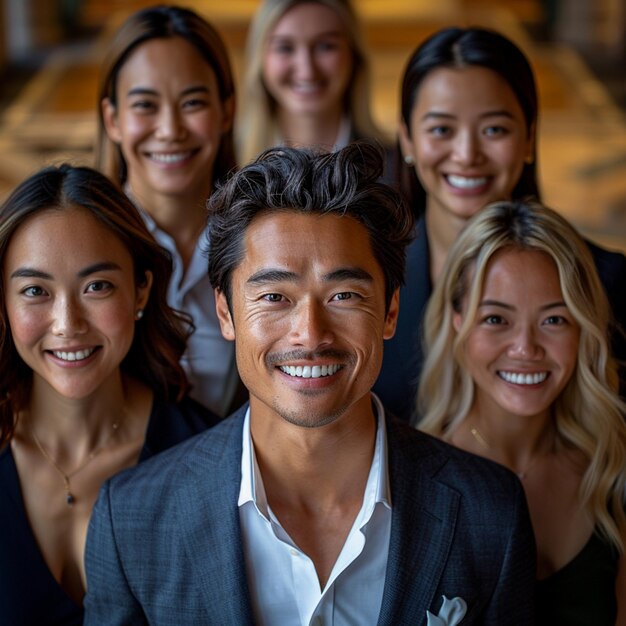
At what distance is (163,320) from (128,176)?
1.10 meters

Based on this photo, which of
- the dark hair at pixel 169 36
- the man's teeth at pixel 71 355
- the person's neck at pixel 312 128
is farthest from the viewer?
the person's neck at pixel 312 128

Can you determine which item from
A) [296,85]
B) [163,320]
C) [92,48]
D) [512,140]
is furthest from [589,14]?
[163,320]

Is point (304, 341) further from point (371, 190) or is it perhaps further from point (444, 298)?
point (444, 298)

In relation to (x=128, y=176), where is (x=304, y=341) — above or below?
below

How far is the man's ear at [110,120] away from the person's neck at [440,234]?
1.08 metres

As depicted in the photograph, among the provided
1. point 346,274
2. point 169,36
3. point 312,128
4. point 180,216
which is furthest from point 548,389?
point 312,128

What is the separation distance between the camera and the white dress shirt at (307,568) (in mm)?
2271

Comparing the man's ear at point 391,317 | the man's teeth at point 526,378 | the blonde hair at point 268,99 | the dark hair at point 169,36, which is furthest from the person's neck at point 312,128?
the man's ear at point 391,317

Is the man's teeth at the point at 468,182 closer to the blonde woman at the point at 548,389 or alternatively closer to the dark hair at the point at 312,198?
the blonde woman at the point at 548,389

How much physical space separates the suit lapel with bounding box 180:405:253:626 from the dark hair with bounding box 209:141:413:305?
0.35 meters

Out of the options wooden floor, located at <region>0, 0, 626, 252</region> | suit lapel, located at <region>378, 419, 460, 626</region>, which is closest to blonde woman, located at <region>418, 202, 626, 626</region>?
suit lapel, located at <region>378, 419, 460, 626</region>

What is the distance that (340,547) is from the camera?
7.59 ft

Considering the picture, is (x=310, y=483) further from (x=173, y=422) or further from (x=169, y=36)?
(x=169, y=36)

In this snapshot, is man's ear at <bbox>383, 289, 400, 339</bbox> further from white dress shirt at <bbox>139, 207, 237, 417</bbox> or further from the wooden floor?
the wooden floor
